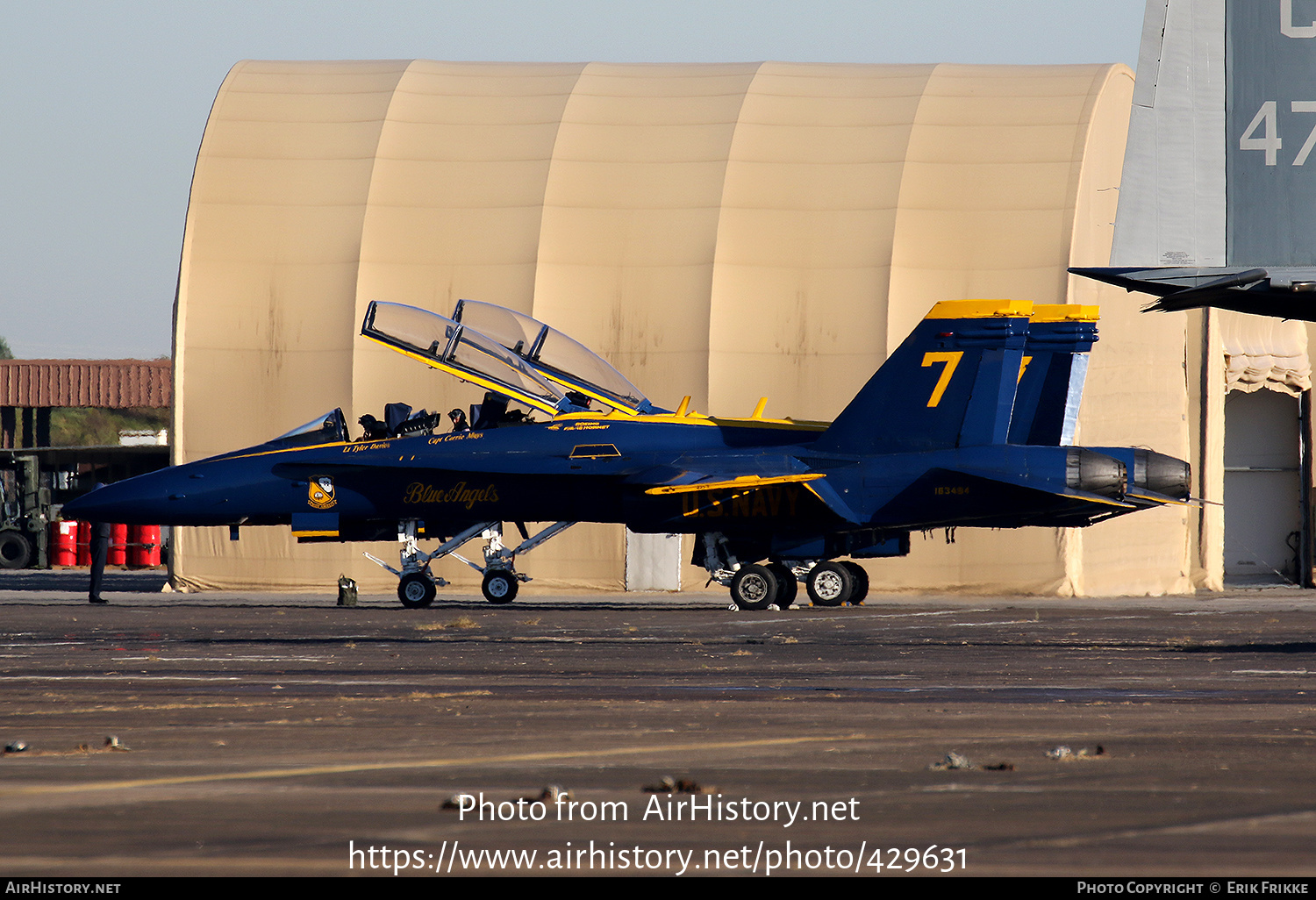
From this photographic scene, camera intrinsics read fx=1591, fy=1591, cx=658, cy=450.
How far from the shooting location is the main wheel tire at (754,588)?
22047mm

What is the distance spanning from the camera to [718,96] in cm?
3097

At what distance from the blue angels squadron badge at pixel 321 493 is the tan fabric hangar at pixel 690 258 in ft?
21.4

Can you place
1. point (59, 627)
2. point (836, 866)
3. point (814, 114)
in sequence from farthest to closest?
point (814, 114) < point (59, 627) < point (836, 866)

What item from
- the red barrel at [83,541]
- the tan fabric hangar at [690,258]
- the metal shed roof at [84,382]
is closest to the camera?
the tan fabric hangar at [690,258]

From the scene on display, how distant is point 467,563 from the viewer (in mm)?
24734

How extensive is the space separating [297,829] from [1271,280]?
12.0m

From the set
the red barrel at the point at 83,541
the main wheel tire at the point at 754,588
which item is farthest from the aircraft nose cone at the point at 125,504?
the red barrel at the point at 83,541

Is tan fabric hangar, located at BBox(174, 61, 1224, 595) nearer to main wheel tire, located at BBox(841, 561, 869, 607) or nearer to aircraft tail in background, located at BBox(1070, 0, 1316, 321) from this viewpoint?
main wheel tire, located at BBox(841, 561, 869, 607)

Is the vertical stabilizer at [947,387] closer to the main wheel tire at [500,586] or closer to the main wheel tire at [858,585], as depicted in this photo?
the main wheel tire at [858,585]

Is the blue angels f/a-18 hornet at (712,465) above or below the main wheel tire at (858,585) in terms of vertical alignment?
above

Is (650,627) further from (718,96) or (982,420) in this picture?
(718,96)

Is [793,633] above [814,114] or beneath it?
beneath

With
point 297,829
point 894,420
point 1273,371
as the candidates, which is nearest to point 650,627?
point 894,420

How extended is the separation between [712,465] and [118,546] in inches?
982
